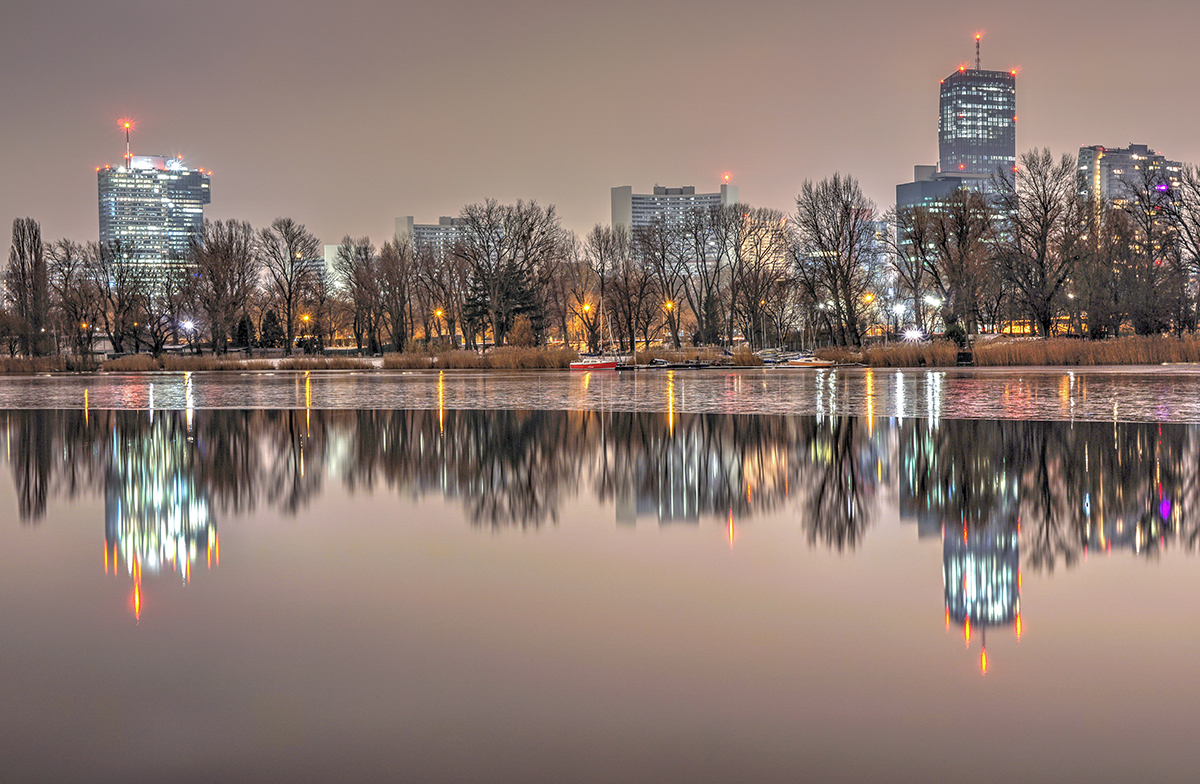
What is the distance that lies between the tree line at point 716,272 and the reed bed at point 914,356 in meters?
6.50

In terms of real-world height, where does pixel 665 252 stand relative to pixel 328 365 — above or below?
above

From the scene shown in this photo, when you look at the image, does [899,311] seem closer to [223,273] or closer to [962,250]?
[962,250]

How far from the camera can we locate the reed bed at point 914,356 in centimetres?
4976

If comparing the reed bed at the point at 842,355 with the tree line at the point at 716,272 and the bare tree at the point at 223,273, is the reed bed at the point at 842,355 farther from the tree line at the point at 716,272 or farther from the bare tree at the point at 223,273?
the bare tree at the point at 223,273

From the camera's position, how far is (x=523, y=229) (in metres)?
81.5

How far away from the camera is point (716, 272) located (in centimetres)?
8950

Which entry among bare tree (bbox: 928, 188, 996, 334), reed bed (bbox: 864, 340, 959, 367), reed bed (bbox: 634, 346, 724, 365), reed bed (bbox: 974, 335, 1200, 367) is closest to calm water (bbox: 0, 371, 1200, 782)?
reed bed (bbox: 974, 335, 1200, 367)

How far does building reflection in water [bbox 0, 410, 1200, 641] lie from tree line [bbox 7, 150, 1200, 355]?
140 ft

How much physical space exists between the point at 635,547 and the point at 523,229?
7497 centimetres

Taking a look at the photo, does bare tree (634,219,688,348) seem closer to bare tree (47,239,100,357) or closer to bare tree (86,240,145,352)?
bare tree (86,240,145,352)

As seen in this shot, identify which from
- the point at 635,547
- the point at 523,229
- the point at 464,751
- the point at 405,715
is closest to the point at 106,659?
the point at 405,715

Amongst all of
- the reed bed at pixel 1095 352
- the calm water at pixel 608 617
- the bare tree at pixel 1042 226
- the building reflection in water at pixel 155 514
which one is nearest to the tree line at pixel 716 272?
the bare tree at pixel 1042 226

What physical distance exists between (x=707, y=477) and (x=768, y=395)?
55.2 feet

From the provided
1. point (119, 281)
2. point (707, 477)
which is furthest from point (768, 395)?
point (119, 281)
